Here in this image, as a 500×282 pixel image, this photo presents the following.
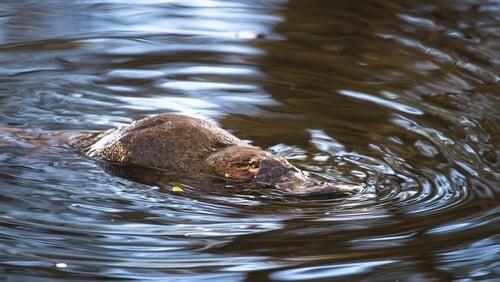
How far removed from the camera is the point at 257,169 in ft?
15.8

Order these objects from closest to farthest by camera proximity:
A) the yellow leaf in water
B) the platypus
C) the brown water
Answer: the brown water → the yellow leaf in water → the platypus

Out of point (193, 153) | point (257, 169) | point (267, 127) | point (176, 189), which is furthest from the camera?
point (267, 127)

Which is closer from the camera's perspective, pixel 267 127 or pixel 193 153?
pixel 193 153

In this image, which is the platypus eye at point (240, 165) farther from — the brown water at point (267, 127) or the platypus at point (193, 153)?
the brown water at point (267, 127)

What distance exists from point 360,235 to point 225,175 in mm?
928

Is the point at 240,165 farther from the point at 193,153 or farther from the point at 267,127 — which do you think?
the point at 267,127

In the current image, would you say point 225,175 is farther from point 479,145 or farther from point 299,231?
point 479,145

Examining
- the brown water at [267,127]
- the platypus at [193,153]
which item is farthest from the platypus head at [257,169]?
the brown water at [267,127]

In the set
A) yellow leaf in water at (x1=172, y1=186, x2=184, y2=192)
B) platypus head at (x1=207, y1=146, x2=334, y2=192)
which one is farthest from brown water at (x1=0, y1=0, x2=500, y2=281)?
platypus head at (x1=207, y1=146, x2=334, y2=192)

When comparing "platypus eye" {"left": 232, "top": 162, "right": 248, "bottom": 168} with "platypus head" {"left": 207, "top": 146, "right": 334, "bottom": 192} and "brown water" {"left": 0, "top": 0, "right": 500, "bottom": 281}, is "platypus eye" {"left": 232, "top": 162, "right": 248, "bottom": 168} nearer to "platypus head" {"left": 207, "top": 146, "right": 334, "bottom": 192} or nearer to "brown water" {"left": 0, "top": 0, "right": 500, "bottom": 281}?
"platypus head" {"left": 207, "top": 146, "right": 334, "bottom": 192}

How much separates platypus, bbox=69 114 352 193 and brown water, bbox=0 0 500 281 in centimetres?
16

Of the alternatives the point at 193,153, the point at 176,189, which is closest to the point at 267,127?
the point at 193,153

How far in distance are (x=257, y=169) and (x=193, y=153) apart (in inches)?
13.7

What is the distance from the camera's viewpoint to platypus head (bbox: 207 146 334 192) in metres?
4.71
